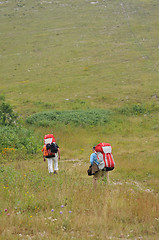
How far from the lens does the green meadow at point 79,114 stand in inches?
262

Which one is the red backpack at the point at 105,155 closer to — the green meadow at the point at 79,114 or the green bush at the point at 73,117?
the green meadow at the point at 79,114

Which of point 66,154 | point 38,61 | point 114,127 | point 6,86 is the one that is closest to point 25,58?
point 38,61

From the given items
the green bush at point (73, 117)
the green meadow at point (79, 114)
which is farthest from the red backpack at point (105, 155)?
the green bush at point (73, 117)

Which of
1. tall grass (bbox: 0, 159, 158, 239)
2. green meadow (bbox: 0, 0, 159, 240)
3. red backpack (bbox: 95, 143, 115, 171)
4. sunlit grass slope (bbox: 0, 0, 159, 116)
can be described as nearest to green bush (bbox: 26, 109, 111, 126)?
green meadow (bbox: 0, 0, 159, 240)

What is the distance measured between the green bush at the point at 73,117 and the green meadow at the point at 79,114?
85mm

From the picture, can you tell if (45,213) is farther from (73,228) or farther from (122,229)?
(122,229)

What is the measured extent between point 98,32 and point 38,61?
50.6 feet

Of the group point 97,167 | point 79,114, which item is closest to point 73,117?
point 79,114

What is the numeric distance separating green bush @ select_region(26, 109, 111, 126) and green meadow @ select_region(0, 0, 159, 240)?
8cm

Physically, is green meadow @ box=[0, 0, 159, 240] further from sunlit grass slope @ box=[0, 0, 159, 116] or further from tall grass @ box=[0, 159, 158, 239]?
sunlit grass slope @ box=[0, 0, 159, 116]

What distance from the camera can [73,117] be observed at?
24125 millimetres

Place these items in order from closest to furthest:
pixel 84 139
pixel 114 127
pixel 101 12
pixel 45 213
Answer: pixel 45 213, pixel 84 139, pixel 114 127, pixel 101 12

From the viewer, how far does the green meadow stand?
21.8 ft

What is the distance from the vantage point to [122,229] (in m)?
6.23
